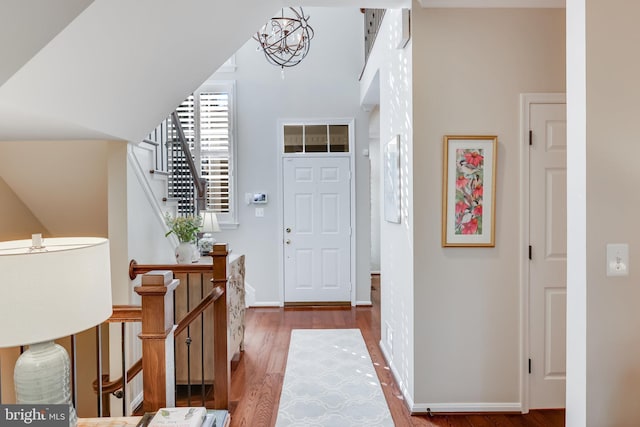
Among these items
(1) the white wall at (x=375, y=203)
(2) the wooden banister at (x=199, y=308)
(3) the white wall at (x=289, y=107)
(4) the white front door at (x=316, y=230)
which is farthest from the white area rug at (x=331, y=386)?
(1) the white wall at (x=375, y=203)

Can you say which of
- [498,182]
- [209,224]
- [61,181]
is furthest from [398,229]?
[61,181]

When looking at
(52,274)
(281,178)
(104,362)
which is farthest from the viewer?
(281,178)

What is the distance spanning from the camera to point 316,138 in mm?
5227

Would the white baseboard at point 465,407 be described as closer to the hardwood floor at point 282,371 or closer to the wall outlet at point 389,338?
the hardwood floor at point 282,371

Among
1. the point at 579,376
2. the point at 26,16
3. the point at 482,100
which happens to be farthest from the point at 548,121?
the point at 26,16

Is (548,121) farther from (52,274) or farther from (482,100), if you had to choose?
(52,274)

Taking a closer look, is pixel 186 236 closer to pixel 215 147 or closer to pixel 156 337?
pixel 156 337

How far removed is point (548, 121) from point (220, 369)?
2709 millimetres

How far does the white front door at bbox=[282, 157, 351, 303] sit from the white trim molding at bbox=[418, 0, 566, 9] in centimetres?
284

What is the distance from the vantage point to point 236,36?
2.56 metres

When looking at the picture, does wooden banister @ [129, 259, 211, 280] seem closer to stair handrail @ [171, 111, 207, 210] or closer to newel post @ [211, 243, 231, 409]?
newel post @ [211, 243, 231, 409]

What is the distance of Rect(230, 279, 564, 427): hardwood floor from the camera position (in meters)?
2.44

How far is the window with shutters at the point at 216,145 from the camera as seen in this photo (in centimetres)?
519

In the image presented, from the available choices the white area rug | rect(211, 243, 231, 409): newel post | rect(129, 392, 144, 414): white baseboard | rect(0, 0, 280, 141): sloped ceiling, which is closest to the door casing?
the white area rug
